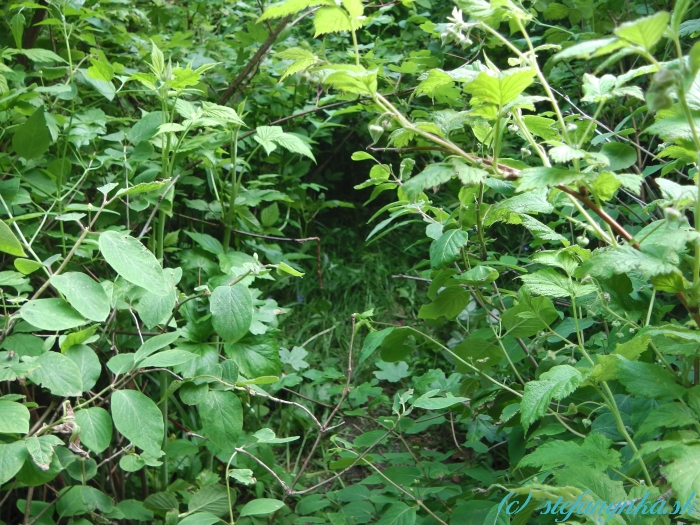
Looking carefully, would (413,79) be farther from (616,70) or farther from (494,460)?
(494,460)

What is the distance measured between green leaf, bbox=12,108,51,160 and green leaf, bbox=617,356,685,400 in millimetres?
1126

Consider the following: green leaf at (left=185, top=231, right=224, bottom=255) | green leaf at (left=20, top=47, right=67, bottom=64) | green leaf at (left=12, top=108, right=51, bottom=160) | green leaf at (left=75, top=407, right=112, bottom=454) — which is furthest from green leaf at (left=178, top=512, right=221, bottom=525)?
green leaf at (left=20, top=47, right=67, bottom=64)

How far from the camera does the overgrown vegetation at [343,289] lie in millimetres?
735

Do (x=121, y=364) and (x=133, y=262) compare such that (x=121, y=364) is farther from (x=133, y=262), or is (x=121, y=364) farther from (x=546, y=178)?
(x=546, y=178)

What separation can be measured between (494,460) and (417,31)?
1.64 metres

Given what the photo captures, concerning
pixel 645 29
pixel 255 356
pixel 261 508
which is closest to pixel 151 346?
pixel 255 356

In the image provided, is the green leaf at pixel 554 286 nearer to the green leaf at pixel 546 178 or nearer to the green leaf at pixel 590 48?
the green leaf at pixel 546 178

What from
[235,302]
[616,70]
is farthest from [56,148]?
[616,70]

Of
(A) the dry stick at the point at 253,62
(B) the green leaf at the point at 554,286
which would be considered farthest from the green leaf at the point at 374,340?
(A) the dry stick at the point at 253,62

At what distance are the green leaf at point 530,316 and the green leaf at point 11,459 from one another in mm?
746

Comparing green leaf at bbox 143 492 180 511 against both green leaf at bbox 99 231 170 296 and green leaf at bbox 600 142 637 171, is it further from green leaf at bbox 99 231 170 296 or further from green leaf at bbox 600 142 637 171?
green leaf at bbox 600 142 637 171

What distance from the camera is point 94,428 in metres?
0.92

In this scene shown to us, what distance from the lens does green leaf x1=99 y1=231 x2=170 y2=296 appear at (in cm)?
85

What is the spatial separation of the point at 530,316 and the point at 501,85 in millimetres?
399
